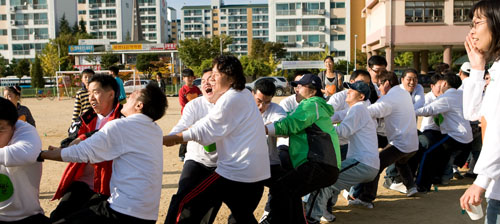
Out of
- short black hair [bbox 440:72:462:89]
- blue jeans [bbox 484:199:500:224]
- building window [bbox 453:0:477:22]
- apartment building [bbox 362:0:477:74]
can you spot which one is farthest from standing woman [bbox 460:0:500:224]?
building window [bbox 453:0:477:22]

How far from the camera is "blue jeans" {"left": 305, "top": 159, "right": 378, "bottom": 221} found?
490 centimetres

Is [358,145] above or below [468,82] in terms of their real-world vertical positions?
below

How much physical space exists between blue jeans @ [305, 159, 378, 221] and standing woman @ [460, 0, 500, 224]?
247 centimetres

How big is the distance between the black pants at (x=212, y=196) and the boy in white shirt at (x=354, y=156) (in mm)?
1357

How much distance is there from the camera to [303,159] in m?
4.25

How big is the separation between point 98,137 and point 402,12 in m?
31.9

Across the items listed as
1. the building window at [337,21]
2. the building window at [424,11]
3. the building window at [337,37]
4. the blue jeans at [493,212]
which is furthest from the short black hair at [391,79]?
the building window at [337,21]

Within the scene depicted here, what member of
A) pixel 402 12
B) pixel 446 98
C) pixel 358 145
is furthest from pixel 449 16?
pixel 358 145

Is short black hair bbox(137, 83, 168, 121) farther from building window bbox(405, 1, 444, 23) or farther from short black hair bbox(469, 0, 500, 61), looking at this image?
building window bbox(405, 1, 444, 23)

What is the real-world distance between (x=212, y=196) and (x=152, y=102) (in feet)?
3.29

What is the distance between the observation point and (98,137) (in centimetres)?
303

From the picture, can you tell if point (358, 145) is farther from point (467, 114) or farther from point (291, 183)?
point (467, 114)

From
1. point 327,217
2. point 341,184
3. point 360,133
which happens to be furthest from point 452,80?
point 327,217

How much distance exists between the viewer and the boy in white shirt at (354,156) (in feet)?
16.1
